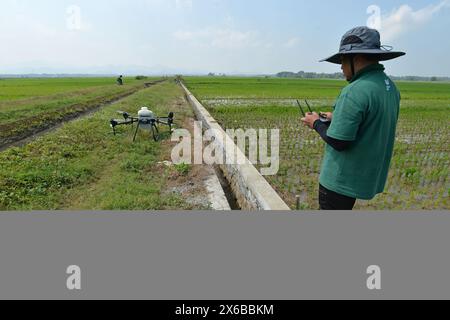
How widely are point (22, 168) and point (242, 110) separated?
11715 mm

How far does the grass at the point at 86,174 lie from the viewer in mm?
4258

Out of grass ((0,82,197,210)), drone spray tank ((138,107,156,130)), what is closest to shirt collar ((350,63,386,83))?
grass ((0,82,197,210))

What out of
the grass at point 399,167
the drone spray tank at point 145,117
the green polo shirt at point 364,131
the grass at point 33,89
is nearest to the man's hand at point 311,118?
the green polo shirt at point 364,131

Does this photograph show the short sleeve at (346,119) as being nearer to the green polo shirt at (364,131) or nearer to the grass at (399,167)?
the green polo shirt at (364,131)

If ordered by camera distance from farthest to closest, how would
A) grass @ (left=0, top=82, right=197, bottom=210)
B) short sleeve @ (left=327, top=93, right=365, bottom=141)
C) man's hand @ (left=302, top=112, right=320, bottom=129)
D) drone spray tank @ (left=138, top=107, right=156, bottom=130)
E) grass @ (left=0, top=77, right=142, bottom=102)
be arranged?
grass @ (left=0, top=77, right=142, bottom=102) < drone spray tank @ (left=138, top=107, right=156, bottom=130) < grass @ (left=0, top=82, right=197, bottom=210) < man's hand @ (left=302, top=112, right=320, bottom=129) < short sleeve @ (left=327, top=93, right=365, bottom=141)

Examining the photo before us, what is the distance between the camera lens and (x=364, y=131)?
5.95 feet

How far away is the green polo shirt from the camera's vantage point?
68.7 inches

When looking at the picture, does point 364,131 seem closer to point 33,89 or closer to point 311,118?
point 311,118

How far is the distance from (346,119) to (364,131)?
0.46ft

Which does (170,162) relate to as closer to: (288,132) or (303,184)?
(303,184)

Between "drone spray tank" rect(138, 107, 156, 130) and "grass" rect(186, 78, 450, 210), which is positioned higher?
"drone spray tank" rect(138, 107, 156, 130)

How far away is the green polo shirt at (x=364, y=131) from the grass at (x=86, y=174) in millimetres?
2587

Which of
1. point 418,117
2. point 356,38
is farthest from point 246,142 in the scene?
point 418,117

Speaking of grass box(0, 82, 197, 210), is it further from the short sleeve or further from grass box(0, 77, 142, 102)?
grass box(0, 77, 142, 102)
